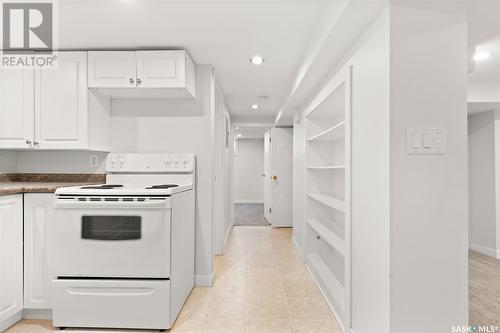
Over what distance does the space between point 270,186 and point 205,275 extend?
10.2ft

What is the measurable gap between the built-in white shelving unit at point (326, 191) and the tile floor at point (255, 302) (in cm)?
18

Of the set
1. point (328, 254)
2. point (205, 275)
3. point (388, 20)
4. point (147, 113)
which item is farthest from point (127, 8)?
point (328, 254)

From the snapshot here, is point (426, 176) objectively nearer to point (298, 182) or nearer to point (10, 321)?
point (298, 182)

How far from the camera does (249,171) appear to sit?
9.19 m

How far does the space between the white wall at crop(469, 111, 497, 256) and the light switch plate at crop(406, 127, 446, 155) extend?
11.1 ft

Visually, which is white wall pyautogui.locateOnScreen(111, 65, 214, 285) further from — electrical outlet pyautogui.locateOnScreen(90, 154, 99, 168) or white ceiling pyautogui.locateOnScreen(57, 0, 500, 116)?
white ceiling pyautogui.locateOnScreen(57, 0, 500, 116)

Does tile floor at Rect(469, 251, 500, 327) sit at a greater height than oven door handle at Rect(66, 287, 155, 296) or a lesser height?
lesser

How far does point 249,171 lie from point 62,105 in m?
7.09

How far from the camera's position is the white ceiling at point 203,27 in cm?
177

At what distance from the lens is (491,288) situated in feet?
8.55

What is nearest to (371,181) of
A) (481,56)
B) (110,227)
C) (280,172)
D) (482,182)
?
(110,227)

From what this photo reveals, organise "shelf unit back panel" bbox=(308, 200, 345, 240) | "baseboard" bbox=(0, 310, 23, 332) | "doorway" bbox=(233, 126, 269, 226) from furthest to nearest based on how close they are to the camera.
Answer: "doorway" bbox=(233, 126, 269, 226), "shelf unit back panel" bbox=(308, 200, 345, 240), "baseboard" bbox=(0, 310, 23, 332)

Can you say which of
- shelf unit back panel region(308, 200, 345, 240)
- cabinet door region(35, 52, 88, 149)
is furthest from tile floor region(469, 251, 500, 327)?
cabinet door region(35, 52, 88, 149)

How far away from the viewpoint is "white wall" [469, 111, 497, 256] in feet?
12.0
